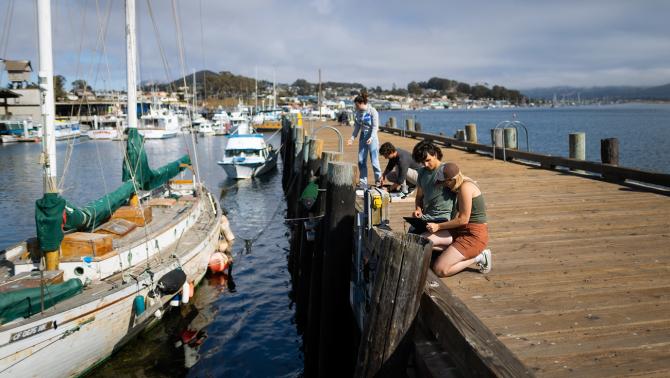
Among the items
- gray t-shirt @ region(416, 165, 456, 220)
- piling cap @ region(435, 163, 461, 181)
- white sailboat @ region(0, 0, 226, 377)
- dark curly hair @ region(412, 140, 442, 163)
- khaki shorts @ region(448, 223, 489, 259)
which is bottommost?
white sailboat @ region(0, 0, 226, 377)

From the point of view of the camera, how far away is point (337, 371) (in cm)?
725

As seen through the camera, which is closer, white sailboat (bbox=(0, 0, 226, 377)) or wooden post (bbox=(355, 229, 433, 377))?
wooden post (bbox=(355, 229, 433, 377))

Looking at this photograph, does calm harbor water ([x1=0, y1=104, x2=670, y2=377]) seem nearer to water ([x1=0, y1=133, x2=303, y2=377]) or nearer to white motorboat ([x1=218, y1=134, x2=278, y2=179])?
water ([x1=0, y1=133, x2=303, y2=377])

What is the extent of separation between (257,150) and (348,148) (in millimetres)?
15026

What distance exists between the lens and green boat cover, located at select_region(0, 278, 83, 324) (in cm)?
739

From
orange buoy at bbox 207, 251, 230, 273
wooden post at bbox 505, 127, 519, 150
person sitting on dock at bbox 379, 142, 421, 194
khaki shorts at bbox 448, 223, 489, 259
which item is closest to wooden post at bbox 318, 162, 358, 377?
khaki shorts at bbox 448, 223, 489, 259

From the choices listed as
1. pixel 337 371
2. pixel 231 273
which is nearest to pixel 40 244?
pixel 337 371

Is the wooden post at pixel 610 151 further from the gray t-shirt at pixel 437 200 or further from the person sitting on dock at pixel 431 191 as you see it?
the gray t-shirt at pixel 437 200

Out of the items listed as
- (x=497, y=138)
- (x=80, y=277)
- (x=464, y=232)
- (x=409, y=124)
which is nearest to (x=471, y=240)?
(x=464, y=232)

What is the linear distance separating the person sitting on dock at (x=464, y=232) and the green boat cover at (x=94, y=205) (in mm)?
6173

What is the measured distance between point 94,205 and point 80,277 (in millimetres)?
2239

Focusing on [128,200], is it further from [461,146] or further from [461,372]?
[461,146]

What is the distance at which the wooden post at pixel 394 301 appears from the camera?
467 centimetres

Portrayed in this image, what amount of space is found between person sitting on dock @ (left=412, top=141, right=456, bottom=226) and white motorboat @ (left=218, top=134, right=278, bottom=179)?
89.4ft
